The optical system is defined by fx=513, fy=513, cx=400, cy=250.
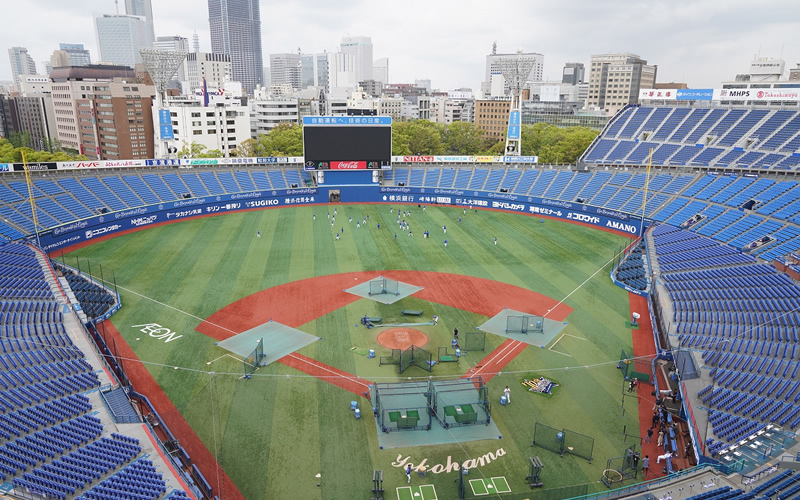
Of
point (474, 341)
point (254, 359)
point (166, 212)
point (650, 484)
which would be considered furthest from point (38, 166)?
point (650, 484)

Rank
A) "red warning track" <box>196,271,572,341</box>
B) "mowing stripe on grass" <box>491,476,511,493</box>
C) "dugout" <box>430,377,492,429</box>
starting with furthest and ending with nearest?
"red warning track" <box>196,271,572,341</box>
"dugout" <box>430,377,492,429</box>
"mowing stripe on grass" <box>491,476,511,493</box>

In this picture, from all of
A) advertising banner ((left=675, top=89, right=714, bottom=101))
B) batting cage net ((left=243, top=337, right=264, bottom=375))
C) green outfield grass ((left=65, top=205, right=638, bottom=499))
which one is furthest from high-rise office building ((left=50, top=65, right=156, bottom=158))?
advertising banner ((left=675, top=89, right=714, bottom=101))

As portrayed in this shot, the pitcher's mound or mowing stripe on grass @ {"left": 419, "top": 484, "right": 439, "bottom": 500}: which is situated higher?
the pitcher's mound

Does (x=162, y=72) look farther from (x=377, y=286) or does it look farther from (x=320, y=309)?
(x=320, y=309)

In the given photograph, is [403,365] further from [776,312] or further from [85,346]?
[776,312]

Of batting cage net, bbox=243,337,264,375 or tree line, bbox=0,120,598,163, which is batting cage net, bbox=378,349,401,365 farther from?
tree line, bbox=0,120,598,163

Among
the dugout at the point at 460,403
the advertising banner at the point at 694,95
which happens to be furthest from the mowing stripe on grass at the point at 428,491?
the advertising banner at the point at 694,95

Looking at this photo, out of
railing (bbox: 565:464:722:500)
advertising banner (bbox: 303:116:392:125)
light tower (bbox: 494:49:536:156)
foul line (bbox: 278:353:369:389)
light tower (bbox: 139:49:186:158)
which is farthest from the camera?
light tower (bbox: 494:49:536:156)
